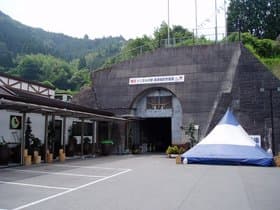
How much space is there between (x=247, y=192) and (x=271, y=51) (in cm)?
2769

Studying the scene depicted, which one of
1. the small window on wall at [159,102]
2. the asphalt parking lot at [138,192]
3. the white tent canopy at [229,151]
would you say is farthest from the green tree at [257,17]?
the asphalt parking lot at [138,192]

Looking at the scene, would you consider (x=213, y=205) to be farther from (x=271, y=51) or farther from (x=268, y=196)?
(x=271, y=51)

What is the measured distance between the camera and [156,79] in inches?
1066

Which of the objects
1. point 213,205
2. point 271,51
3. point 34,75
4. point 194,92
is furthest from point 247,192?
point 34,75

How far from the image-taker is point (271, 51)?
111 ft

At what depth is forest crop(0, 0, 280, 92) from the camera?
33.8 metres

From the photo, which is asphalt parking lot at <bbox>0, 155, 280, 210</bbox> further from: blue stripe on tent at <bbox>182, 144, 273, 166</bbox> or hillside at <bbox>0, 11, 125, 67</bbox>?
hillside at <bbox>0, 11, 125, 67</bbox>

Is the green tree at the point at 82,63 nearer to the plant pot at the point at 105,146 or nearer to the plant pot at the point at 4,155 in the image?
the plant pot at the point at 105,146

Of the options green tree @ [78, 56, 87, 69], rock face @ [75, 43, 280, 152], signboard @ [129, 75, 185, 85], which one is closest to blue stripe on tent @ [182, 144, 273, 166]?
rock face @ [75, 43, 280, 152]

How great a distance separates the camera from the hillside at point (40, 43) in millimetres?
70250

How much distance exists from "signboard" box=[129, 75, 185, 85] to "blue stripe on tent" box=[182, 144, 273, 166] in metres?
9.51

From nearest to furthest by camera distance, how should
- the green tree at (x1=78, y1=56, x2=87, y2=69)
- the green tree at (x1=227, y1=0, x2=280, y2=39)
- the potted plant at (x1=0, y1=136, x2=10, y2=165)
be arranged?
the potted plant at (x1=0, y1=136, x2=10, y2=165) → the green tree at (x1=227, y1=0, x2=280, y2=39) → the green tree at (x1=78, y1=56, x2=87, y2=69)

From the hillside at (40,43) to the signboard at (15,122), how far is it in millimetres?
49781

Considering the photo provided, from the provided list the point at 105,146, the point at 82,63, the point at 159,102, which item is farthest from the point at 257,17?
the point at 82,63
